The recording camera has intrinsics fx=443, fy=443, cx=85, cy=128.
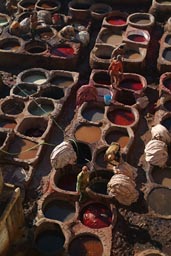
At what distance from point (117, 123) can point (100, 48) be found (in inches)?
199

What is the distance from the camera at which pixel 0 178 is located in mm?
12805

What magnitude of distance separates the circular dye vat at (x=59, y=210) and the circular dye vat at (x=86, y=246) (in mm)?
968

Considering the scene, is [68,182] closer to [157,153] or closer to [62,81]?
[157,153]

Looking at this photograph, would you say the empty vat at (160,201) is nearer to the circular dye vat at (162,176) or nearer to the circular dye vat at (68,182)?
the circular dye vat at (162,176)

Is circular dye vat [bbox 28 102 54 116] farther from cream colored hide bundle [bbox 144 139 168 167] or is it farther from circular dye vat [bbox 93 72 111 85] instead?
cream colored hide bundle [bbox 144 139 168 167]

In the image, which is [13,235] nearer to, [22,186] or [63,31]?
[22,186]

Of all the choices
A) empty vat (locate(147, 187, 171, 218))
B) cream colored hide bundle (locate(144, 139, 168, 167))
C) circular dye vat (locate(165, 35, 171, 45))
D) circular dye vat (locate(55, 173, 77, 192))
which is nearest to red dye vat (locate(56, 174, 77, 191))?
circular dye vat (locate(55, 173, 77, 192))

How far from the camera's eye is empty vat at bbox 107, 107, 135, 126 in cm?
A: 1872

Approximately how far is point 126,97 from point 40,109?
3902mm

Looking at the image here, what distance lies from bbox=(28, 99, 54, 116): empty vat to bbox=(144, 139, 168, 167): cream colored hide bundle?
4977mm

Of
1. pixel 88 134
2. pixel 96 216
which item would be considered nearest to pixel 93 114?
pixel 88 134

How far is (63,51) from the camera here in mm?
22078

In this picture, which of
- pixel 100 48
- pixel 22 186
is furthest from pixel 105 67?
pixel 22 186

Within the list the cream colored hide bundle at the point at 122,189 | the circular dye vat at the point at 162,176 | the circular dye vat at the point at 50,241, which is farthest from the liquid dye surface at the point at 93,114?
the circular dye vat at the point at 50,241
